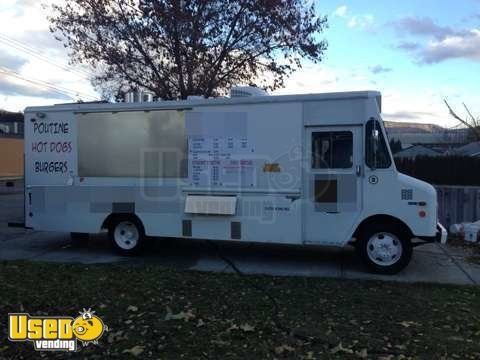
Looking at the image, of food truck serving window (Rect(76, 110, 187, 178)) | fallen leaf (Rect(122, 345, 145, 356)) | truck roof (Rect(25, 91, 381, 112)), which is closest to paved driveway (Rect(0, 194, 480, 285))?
food truck serving window (Rect(76, 110, 187, 178))

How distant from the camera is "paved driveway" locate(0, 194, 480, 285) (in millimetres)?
7918

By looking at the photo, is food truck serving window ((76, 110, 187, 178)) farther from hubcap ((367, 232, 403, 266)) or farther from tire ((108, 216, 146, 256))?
hubcap ((367, 232, 403, 266))

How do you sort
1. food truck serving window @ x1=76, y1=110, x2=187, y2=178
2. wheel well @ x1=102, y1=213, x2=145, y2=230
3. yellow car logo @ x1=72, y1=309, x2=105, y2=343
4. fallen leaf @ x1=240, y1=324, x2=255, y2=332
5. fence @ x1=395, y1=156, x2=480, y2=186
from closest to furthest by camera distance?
1. yellow car logo @ x1=72, y1=309, x2=105, y2=343
2. fallen leaf @ x1=240, y1=324, x2=255, y2=332
3. food truck serving window @ x1=76, y1=110, x2=187, y2=178
4. wheel well @ x1=102, y1=213, x2=145, y2=230
5. fence @ x1=395, y1=156, x2=480, y2=186

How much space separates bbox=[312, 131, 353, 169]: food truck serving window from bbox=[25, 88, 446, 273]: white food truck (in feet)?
0.05

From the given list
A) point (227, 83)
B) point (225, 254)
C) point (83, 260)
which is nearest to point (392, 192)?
point (225, 254)

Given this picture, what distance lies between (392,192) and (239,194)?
A: 96.6 inches

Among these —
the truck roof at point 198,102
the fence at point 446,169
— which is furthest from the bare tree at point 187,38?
the fence at point 446,169

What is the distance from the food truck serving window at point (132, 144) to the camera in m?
8.61

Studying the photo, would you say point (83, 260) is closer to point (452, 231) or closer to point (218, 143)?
point (218, 143)

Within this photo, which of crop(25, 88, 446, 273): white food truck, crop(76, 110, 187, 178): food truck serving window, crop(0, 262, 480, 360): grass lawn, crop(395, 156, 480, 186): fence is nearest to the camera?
crop(0, 262, 480, 360): grass lawn

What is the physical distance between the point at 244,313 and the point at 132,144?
431 centimetres

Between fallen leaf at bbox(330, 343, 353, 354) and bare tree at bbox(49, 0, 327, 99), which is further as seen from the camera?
bare tree at bbox(49, 0, 327, 99)

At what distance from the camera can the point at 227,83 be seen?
1544 centimetres

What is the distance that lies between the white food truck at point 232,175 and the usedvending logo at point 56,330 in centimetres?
351
